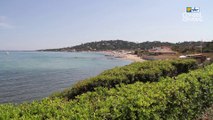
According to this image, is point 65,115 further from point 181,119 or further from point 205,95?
point 205,95

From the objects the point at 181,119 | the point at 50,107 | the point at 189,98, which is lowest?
the point at 181,119

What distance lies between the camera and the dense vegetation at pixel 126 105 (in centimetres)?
386

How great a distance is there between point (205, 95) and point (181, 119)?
179cm

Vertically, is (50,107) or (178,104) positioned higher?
(50,107)

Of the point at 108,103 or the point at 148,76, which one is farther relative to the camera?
the point at 148,76

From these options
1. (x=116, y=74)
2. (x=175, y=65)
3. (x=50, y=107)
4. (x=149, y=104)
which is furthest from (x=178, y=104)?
(x=175, y=65)

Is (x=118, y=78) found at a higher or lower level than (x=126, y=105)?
lower

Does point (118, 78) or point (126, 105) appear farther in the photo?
Answer: point (118, 78)

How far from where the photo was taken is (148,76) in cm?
1109

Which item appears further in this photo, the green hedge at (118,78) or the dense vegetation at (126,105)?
the green hedge at (118,78)

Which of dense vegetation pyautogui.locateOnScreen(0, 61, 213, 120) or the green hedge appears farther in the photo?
the green hedge

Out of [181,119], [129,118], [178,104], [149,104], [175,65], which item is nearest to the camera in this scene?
[129,118]

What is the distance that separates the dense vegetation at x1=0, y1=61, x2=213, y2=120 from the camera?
3.86m

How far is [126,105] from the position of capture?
13.7ft
